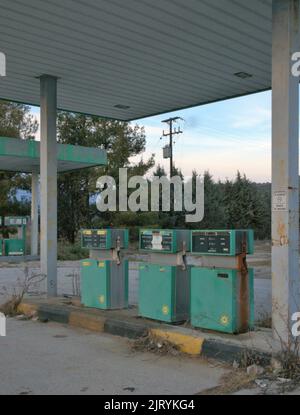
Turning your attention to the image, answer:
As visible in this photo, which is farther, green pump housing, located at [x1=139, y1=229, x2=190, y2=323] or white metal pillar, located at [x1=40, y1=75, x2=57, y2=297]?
white metal pillar, located at [x1=40, y1=75, x2=57, y2=297]

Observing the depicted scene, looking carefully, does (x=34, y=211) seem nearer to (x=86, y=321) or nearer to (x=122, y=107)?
(x=122, y=107)

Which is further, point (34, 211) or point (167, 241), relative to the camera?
point (34, 211)

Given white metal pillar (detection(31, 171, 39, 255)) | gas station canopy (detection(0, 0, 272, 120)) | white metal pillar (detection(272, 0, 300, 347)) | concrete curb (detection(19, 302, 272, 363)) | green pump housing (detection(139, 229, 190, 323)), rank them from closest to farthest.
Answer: white metal pillar (detection(272, 0, 300, 347)), concrete curb (detection(19, 302, 272, 363)), gas station canopy (detection(0, 0, 272, 120)), green pump housing (detection(139, 229, 190, 323)), white metal pillar (detection(31, 171, 39, 255))

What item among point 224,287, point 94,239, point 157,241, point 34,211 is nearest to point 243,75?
point 157,241

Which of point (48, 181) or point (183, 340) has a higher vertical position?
point (48, 181)

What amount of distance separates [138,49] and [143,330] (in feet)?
14.8

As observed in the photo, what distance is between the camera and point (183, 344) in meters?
6.75

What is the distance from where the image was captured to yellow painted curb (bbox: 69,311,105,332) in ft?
26.8

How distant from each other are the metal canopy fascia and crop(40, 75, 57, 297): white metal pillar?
10.5m

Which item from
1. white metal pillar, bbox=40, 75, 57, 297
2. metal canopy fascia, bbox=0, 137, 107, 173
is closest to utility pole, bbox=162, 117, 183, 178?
metal canopy fascia, bbox=0, 137, 107, 173

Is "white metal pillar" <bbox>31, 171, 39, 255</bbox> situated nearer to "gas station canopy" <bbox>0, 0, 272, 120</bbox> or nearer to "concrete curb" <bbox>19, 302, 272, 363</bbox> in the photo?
"gas station canopy" <bbox>0, 0, 272, 120</bbox>

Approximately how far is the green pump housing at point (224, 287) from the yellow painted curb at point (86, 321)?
164 centimetres

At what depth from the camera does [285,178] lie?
6.04 m

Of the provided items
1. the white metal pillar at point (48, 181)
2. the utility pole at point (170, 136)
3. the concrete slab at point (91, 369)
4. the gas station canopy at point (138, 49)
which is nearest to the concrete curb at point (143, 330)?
the concrete slab at point (91, 369)
